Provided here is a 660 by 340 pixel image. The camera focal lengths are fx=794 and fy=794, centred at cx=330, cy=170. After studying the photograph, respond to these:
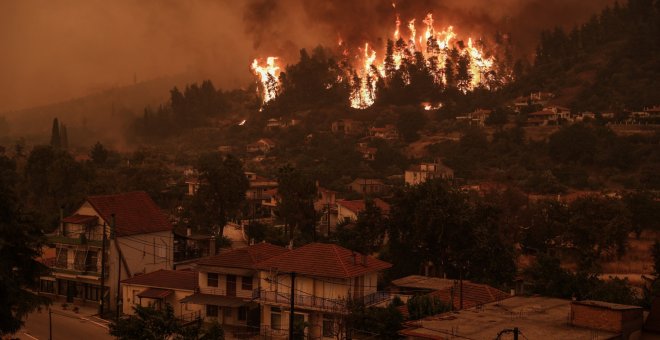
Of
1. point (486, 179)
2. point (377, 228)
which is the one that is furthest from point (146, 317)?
point (486, 179)

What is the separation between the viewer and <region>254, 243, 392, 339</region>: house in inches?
1346

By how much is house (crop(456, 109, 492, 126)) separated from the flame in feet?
123

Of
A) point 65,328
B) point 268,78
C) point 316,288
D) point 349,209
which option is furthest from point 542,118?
point 65,328

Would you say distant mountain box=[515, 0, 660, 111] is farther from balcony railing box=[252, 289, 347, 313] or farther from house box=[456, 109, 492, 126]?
balcony railing box=[252, 289, 347, 313]

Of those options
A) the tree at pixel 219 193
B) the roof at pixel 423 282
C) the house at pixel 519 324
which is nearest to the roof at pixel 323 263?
the roof at pixel 423 282

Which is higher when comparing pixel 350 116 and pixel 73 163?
pixel 350 116

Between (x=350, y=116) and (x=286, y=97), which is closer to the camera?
(x=350, y=116)

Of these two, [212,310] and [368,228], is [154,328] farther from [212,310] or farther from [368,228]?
[368,228]

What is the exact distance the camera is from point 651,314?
27.5 meters

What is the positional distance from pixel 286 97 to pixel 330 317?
98.3 metres

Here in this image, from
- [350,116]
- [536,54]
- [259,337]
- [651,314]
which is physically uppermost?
[536,54]

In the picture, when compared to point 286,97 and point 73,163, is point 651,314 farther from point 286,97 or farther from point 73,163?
point 286,97

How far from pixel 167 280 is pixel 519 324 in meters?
20.1

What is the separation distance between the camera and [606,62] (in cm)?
10994
